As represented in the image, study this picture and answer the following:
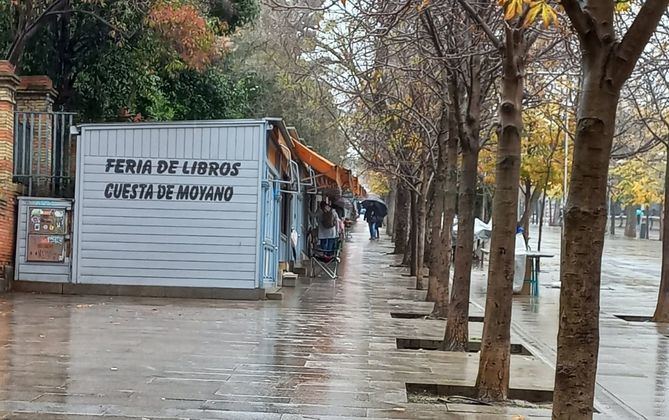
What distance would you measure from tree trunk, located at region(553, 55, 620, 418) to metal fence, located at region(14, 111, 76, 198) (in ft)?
43.3

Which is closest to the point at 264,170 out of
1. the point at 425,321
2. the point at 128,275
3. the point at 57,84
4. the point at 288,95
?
the point at 128,275

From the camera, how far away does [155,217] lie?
15367mm

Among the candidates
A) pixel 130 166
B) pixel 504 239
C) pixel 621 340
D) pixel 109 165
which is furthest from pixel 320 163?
pixel 504 239

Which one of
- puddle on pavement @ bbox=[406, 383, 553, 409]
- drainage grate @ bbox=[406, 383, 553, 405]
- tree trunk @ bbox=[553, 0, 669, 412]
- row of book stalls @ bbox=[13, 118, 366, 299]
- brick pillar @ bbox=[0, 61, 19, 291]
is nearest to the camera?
tree trunk @ bbox=[553, 0, 669, 412]

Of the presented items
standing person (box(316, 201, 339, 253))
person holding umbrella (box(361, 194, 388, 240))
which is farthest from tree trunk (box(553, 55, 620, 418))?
person holding umbrella (box(361, 194, 388, 240))

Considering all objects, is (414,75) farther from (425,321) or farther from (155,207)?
(155,207)

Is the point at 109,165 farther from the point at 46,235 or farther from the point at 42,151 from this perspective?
the point at 46,235

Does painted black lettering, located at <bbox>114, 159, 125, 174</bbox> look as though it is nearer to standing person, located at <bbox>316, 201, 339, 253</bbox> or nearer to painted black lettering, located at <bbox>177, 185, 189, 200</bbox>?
painted black lettering, located at <bbox>177, 185, 189, 200</bbox>

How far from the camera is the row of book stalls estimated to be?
15.2 meters

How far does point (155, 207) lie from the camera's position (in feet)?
50.4

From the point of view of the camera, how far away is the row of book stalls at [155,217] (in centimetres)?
1519

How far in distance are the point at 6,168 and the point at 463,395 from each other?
1130cm

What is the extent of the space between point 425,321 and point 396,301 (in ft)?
10.1

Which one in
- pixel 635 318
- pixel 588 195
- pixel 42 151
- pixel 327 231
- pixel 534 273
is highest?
pixel 42 151
